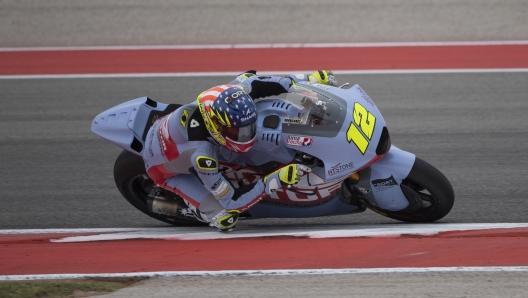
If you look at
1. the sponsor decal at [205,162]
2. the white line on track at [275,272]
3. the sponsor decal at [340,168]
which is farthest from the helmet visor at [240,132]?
the white line on track at [275,272]

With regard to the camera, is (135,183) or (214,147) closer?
(214,147)

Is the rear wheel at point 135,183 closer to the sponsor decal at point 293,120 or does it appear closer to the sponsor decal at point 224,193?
the sponsor decal at point 224,193

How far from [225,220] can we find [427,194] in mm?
1505

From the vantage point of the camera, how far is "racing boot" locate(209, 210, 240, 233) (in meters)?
5.43

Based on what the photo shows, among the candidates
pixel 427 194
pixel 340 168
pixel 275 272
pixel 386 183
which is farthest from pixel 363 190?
pixel 275 272

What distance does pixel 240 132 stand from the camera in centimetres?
489

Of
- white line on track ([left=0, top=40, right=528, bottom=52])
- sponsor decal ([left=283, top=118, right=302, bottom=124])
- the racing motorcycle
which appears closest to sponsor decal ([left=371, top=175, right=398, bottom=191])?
the racing motorcycle

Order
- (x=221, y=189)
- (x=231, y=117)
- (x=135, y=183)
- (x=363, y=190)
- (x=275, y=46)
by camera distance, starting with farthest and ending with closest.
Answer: (x=275, y=46)
(x=135, y=183)
(x=363, y=190)
(x=221, y=189)
(x=231, y=117)

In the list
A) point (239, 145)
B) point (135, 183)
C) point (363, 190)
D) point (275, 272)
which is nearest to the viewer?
point (275, 272)

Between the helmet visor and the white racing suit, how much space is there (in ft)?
0.87

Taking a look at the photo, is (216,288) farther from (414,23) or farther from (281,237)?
(414,23)

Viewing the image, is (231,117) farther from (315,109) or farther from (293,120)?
(315,109)

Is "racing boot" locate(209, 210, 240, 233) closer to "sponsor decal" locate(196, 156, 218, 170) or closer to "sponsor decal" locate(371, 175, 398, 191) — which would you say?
"sponsor decal" locate(196, 156, 218, 170)

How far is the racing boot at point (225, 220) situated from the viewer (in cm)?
543
